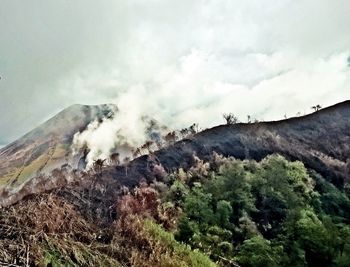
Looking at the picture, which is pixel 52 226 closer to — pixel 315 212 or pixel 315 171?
pixel 315 212

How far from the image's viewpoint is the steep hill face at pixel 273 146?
1242cm

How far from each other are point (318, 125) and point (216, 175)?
4.36 metres

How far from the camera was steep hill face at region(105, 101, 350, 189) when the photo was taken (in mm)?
12422

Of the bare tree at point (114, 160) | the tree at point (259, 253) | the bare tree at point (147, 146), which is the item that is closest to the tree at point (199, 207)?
the tree at point (259, 253)

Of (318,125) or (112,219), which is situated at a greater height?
(318,125)

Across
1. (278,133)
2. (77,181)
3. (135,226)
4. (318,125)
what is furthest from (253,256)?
(318,125)

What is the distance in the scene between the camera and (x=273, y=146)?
1328 cm

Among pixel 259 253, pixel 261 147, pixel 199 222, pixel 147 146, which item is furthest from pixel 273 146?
pixel 259 253

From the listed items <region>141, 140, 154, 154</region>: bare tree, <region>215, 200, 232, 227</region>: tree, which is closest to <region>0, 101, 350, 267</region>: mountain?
<region>215, 200, 232, 227</region>: tree

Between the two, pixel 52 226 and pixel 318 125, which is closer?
pixel 52 226

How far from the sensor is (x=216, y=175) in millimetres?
11812

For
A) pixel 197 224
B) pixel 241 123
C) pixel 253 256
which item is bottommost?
pixel 253 256

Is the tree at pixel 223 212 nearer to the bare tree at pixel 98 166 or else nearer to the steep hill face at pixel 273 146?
the steep hill face at pixel 273 146

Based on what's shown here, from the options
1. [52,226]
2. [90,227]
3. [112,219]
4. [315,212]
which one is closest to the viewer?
[52,226]
